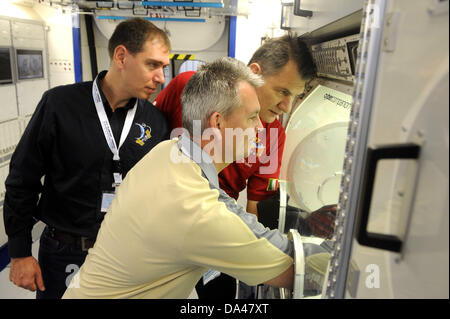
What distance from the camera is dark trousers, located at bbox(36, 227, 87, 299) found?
208cm

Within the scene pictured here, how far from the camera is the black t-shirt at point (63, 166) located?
1.95m

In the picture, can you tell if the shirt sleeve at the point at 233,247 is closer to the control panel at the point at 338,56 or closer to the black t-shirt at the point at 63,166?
the control panel at the point at 338,56

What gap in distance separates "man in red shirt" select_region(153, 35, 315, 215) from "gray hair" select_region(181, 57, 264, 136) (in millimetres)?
522

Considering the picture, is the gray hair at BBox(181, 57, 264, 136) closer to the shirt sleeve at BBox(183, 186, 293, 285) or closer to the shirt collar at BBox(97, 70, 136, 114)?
the shirt sleeve at BBox(183, 186, 293, 285)

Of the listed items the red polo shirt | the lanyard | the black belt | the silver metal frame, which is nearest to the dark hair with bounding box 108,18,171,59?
the lanyard

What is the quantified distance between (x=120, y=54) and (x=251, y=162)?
1088mm

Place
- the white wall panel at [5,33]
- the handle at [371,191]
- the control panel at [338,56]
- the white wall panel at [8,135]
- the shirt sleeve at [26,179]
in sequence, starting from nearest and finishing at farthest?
the handle at [371,191], the control panel at [338,56], the shirt sleeve at [26,179], the white wall panel at [5,33], the white wall panel at [8,135]

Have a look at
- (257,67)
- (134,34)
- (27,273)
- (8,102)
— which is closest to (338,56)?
(257,67)

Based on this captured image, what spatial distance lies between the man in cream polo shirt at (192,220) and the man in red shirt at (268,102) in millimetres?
530

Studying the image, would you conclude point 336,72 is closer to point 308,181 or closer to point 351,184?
point 308,181

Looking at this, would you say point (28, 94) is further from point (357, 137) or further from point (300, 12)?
point (357, 137)

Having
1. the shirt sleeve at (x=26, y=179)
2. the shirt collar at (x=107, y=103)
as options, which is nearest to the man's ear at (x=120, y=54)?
the shirt collar at (x=107, y=103)

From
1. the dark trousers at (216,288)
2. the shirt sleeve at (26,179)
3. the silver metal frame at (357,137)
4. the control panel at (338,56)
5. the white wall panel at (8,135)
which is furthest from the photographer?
the white wall panel at (8,135)
